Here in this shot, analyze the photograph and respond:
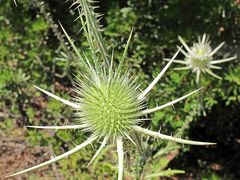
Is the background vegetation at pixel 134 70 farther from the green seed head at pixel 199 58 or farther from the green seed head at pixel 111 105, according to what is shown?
the green seed head at pixel 111 105

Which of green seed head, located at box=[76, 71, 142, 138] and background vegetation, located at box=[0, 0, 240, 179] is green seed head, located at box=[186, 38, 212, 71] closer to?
background vegetation, located at box=[0, 0, 240, 179]

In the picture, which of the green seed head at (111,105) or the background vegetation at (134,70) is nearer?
the green seed head at (111,105)

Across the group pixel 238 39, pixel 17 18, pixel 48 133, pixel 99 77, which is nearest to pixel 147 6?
pixel 238 39

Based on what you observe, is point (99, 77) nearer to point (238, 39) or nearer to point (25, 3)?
point (25, 3)

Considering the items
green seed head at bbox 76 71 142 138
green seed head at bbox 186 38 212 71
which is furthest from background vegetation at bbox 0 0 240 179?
green seed head at bbox 76 71 142 138

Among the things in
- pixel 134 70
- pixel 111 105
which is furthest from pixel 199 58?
pixel 111 105

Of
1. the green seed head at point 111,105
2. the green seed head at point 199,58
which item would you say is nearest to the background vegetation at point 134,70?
the green seed head at point 199,58
